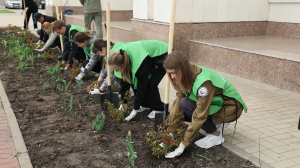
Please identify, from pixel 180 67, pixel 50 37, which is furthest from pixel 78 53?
pixel 180 67

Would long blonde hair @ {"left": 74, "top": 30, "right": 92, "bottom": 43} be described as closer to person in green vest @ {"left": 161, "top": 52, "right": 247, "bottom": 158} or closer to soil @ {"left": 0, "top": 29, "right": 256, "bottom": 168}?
soil @ {"left": 0, "top": 29, "right": 256, "bottom": 168}

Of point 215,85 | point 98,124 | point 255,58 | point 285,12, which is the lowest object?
point 98,124

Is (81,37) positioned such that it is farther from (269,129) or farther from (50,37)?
(269,129)

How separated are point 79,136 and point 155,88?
3.44ft

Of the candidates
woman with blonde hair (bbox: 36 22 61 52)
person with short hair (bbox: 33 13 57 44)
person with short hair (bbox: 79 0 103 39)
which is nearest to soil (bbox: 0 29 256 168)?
woman with blonde hair (bbox: 36 22 61 52)

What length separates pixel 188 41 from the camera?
670 centimetres

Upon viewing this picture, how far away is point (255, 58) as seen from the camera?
5258mm

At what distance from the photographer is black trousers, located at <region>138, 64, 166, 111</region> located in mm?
3591

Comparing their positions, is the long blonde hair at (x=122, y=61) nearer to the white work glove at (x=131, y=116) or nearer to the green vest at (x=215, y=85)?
the white work glove at (x=131, y=116)

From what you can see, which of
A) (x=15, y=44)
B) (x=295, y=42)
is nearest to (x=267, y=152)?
(x=295, y=42)

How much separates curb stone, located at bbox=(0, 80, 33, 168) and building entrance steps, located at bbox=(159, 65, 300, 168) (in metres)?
1.97

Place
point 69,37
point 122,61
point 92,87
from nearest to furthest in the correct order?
1. point 122,61
2. point 92,87
3. point 69,37

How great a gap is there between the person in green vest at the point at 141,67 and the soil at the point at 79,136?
35 cm

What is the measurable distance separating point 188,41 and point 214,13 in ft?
2.97
